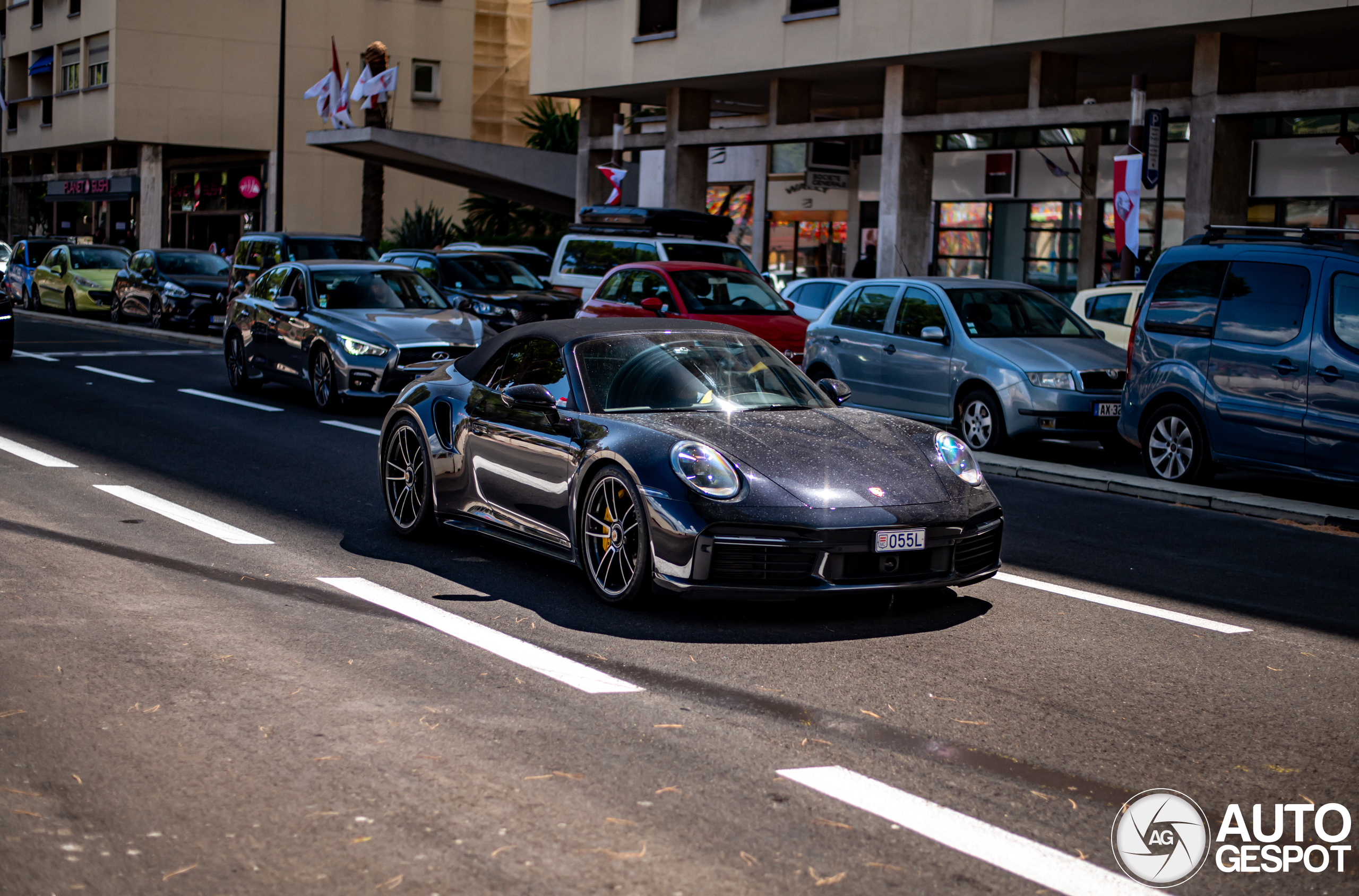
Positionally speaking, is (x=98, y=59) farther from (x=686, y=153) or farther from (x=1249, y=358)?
(x=1249, y=358)

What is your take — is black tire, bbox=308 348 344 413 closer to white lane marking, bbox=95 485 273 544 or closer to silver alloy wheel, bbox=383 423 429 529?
white lane marking, bbox=95 485 273 544

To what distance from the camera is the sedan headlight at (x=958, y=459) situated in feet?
23.6

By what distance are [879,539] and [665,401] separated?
1.46 m

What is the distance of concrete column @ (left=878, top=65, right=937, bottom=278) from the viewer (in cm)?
2869

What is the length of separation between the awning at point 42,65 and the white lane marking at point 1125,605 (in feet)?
198

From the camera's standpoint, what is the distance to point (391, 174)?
189 feet

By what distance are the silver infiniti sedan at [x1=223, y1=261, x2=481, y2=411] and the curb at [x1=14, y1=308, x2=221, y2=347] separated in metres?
8.43

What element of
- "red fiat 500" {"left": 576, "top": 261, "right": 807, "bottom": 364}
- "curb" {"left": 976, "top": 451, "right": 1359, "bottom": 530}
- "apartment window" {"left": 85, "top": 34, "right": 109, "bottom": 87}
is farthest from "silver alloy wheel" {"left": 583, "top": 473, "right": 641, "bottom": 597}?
"apartment window" {"left": 85, "top": 34, "right": 109, "bottom": 87}

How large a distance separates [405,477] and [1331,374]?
6.37m

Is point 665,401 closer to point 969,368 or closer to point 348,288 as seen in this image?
point 969,368

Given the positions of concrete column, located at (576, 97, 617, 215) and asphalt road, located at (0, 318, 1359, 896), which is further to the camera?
concrete column, located at (576, 97, 617, 215)

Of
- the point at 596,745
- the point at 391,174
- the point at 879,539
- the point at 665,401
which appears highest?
the point at 391,174

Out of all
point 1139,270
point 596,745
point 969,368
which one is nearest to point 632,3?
point 1139,270

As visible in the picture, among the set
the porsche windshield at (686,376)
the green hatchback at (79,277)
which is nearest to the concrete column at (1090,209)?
the green hatchback at (79,277)
